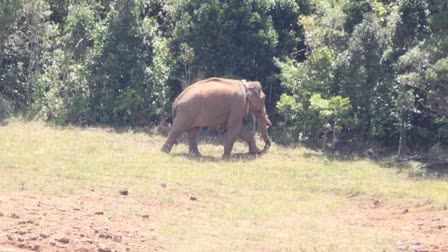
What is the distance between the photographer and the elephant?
65.8ft

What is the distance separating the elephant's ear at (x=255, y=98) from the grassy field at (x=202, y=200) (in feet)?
3.45

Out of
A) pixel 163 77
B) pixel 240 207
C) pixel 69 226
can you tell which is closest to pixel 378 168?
pixel 240 207

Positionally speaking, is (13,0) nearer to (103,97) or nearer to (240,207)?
(103,97)

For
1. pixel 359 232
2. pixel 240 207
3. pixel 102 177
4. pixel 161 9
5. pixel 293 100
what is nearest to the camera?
pixel 359 232

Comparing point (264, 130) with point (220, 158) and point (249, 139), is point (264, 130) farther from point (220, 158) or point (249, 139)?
point (220, 158)

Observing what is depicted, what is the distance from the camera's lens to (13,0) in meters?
23.6

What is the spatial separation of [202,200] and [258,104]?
19.7 ft

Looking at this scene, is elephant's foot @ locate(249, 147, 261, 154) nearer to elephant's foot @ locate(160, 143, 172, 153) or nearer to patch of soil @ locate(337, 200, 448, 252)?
elephant's foot @ locate(160, 143, 172, 153)

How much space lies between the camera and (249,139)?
68.0 feet

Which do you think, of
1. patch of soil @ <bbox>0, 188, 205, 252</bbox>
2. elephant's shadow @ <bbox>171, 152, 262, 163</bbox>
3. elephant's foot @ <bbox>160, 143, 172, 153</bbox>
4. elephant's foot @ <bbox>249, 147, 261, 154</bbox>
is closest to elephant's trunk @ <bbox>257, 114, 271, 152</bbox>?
elephant's foot @ <bbox>249, 147, 261, 154</bbox>

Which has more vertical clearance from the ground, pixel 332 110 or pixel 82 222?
pixel 332 110

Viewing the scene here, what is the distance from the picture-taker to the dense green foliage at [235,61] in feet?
68.9

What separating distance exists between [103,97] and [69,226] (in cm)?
1150

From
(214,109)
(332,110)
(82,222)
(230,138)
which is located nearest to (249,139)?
(230,138)
